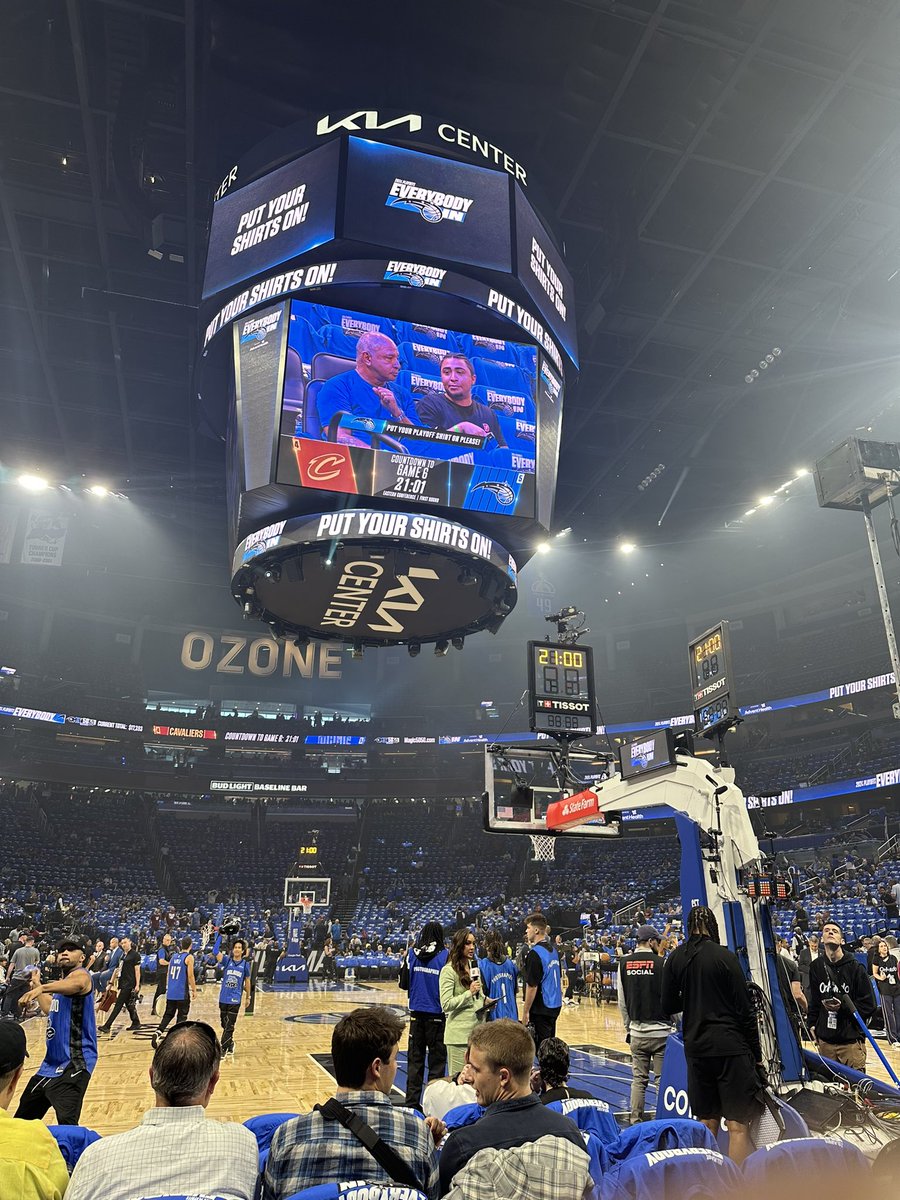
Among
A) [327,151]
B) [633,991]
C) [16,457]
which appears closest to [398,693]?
[16,457]

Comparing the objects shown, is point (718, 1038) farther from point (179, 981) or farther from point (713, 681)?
point (179, 981)

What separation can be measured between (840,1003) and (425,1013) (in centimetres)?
392

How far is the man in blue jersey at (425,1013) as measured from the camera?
790 cm

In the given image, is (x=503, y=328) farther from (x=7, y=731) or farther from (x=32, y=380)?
(x=7, y=731)

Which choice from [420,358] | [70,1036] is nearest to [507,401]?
[420,358]

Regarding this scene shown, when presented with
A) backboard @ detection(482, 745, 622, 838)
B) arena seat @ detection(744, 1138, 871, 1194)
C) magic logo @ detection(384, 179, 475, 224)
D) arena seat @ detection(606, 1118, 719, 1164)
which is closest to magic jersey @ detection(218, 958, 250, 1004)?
backboard @ detection(482, 745, 622, 838)

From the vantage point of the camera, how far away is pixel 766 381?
20625 millimetres

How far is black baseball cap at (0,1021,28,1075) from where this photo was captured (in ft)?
10.5

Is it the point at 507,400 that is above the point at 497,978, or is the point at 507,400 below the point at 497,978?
above

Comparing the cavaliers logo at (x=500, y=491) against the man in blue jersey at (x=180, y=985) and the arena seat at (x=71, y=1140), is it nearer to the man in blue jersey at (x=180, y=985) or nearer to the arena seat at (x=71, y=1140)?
the man in blue jersey at (x=180, y=985)

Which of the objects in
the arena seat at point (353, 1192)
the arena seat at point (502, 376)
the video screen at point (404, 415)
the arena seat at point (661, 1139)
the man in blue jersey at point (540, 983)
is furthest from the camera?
the arena seat at point (502, 376)

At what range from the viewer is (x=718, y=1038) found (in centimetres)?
536

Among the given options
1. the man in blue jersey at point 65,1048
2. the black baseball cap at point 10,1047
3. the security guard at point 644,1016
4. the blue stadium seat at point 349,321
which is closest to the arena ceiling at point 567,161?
the blue stadium seat at point 349,321

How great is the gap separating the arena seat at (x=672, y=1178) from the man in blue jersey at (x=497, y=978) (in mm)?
5307
